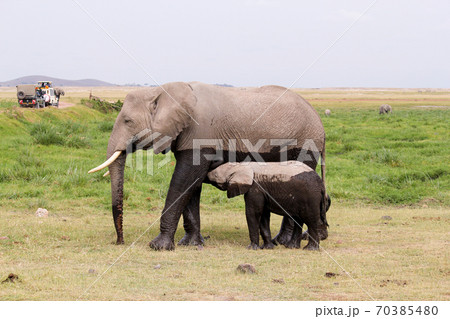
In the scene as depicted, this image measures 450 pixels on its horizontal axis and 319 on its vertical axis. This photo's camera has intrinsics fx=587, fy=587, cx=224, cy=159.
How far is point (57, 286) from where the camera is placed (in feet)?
20.2

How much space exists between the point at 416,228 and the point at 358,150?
990 cm

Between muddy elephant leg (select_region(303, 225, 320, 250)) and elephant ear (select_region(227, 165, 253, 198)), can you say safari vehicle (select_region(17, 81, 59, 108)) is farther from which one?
muddy elephant leg (select_region(303, 225, 320, 250))

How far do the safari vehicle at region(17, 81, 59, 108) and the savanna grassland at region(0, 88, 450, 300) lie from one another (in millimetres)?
14662

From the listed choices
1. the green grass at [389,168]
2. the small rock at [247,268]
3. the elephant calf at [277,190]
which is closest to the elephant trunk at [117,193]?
the elephant calf at [277,190]

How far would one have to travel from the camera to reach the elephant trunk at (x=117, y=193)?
8.54 metres

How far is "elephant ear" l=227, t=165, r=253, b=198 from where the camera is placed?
836cm

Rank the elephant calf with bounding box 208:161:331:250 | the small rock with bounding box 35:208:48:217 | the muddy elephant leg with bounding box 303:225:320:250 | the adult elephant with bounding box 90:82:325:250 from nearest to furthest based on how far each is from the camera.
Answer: the elephant calf with bounding box 208:161:331:250, the muddy elephant leg with bounding box 303:225:320:250, the adult elephant with bounding box 90:82:325:250, the small rock with bounding box 35:208:48:217

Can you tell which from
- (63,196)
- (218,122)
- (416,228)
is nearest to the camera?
(218,122)

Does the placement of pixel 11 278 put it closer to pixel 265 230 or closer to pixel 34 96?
pixel 265 230

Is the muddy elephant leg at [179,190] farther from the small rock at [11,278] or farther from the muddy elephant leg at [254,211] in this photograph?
the small rock at [11,278]

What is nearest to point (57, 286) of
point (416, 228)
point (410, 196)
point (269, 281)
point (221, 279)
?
point (221, 279)

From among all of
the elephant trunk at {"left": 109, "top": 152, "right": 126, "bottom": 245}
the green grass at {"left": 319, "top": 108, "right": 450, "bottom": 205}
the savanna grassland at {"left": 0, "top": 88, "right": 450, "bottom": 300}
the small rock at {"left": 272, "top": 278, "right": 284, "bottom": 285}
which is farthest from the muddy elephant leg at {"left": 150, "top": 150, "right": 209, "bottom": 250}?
the green grass at {"left": 319, "top": 108, "right": 450, "bottom": 205}

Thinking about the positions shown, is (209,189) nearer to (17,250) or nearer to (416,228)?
(416,228)

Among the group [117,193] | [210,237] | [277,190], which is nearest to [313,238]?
[277,190]
